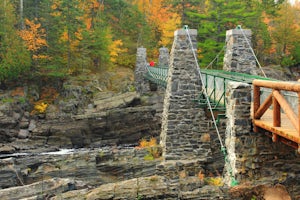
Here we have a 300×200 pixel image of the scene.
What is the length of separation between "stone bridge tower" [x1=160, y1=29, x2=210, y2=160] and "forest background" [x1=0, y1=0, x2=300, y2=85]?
1360 cm

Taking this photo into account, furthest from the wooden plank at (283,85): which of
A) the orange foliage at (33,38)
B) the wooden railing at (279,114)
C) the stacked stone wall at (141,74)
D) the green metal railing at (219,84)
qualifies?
the orange foliage at (33,38)

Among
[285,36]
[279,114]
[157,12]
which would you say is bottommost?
[279,114]

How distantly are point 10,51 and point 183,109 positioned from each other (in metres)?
→ 18.2

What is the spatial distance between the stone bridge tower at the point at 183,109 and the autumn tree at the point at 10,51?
16.8m

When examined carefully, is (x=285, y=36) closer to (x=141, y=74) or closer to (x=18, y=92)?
(x=141, y=74)

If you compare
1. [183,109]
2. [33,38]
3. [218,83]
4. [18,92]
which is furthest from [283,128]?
[33,38]

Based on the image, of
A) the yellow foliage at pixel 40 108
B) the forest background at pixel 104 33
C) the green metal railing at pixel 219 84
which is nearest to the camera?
the green metal railing at pixel 219 84

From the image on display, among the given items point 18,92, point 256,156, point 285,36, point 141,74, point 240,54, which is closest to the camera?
point 256,156

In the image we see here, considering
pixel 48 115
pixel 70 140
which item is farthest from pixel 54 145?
pixel 48 115

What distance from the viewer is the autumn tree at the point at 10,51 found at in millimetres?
25359

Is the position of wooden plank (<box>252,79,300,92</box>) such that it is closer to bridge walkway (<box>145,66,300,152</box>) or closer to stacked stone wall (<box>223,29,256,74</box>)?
bridge walkway (<box>145,66,300,152</box>)

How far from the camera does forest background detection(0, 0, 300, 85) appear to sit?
26.5m

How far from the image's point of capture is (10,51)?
84.3ft

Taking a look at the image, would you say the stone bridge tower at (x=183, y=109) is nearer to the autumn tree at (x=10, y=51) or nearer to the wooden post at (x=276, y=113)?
the wooden post at (x=276, y=113)
